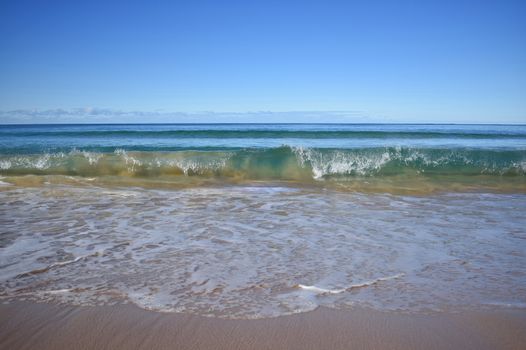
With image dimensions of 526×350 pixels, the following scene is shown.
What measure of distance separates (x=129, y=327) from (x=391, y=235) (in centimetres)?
325

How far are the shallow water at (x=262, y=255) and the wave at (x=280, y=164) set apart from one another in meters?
5.04

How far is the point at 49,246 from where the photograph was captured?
13.0 ft

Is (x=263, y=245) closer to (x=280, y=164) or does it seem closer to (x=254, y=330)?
(x=254, y=330)

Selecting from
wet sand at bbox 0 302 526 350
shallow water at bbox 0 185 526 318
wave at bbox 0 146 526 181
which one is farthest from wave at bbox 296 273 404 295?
wave at bbox 0 146 526 181

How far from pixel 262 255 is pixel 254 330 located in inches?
55.2

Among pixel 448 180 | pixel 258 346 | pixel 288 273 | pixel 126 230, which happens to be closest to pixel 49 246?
pixel 126 230

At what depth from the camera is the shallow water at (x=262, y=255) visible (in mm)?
2836

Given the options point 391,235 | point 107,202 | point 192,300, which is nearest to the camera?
point 192,300

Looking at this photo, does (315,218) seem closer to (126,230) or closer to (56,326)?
(126,230)

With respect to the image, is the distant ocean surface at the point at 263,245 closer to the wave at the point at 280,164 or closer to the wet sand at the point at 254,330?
the wet sand at the point at 254,330

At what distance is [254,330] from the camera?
2.39m

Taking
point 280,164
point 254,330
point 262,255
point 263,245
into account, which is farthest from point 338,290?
point 280,164

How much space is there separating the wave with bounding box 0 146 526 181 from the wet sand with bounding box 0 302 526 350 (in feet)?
Answer: 27.9

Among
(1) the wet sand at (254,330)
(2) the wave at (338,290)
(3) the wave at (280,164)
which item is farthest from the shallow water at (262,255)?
(3) the wave at (280,164)
